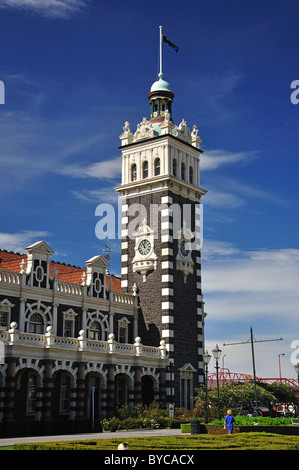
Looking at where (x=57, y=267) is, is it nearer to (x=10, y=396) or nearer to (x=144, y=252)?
(x=144, y=252)

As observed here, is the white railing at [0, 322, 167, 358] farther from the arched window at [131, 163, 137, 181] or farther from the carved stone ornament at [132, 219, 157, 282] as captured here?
the arched window at [131, 163, 137, 181]

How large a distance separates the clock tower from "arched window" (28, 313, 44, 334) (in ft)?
36.9

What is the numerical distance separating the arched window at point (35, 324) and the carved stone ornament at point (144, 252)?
39.8 feet

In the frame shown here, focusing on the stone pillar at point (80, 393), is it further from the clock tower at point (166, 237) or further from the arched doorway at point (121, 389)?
the clock tower at point (166, 237)

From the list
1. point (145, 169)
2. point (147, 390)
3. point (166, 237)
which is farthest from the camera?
point (145, 169)

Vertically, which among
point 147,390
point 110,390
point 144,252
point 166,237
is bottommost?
point 110,390

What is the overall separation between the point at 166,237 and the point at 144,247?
8.50 ft

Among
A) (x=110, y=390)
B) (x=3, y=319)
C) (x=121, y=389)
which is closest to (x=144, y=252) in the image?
(x=121, y=389)

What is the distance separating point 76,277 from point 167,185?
11.5 m

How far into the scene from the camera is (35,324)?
45938 mm

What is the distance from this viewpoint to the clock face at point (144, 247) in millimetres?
55812

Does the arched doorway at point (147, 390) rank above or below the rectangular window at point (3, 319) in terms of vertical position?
below

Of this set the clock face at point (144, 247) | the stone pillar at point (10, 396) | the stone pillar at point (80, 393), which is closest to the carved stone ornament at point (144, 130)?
the clock face at point (144, 247)
